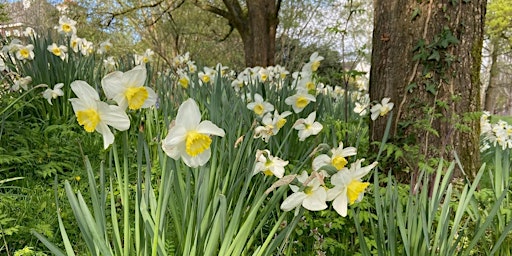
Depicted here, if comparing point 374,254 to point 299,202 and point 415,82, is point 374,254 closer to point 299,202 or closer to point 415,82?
point 299,202

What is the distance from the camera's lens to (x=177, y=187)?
1.22 m

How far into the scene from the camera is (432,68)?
6.68 feet

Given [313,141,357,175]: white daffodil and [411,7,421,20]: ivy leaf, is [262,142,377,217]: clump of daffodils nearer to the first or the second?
[313,141,357,175]: white daffodil

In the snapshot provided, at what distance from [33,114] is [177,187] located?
7.35 feet

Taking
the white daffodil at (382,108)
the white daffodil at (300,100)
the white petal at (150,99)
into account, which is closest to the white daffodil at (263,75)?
the white daffodil at (300,100)

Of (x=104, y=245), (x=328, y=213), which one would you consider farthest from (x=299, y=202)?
(x=328, y=213)

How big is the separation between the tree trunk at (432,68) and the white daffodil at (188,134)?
1343 millimetres

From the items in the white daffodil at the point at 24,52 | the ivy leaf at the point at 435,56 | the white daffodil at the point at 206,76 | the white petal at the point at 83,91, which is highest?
the white daffodil at the point at 24,52

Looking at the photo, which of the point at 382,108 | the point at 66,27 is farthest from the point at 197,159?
the point at 66,27

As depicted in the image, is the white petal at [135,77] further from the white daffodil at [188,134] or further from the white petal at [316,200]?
the white petal at [316,200]

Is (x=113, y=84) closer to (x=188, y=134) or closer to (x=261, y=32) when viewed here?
(x=188, y=134)

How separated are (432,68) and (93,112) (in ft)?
5.63

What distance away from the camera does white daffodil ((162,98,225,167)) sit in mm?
902

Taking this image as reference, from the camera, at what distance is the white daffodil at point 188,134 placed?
0.90 meters
